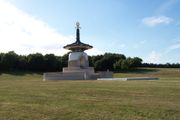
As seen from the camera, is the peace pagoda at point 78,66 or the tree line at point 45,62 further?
the tree line at point 45,62

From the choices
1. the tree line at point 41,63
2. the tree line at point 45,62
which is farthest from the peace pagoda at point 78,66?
the tree line at point 41,63

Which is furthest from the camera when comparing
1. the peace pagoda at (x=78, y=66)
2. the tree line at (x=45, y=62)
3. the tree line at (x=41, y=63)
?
the tree line at (x=45, y=62)

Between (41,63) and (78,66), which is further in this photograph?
(41,63)

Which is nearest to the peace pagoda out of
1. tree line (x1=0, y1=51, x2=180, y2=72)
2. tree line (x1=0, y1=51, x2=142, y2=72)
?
tree line (x1=0, y1=51, x2=180, y2=72)

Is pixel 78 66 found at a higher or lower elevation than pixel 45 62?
lower

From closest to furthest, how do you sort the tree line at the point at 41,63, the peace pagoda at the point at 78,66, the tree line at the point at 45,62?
the peace pagoda at the point at 78,66
the tree line at the point at 41,63
the tree line at the point at 45,62

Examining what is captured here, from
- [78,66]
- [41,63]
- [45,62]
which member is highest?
[45,62]

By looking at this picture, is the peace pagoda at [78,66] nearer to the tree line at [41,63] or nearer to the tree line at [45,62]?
the tree line at [45,62]

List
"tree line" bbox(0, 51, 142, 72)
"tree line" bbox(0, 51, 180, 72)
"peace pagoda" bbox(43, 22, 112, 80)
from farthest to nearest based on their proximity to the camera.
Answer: "tree line" bbox(0, 51, 180, 72) < "tree line" bbox(0, 51, 142, 72) < "peace pagoda" bbox(43, 22, 112, 80)

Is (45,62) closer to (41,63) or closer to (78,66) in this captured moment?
(41,63)

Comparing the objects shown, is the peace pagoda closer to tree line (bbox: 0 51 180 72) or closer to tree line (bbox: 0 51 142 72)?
tree line (bbox: 0 51 180 72)

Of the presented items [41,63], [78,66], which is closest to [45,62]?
[41,63]

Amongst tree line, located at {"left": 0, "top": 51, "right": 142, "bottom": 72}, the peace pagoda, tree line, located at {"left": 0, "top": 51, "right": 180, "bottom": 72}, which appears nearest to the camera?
the peace pagoda

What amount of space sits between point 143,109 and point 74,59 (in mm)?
38713
